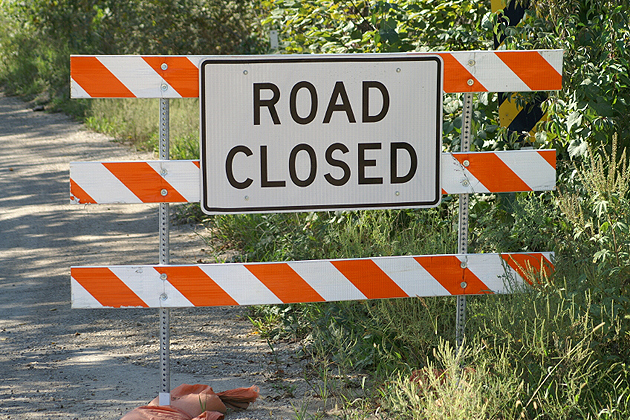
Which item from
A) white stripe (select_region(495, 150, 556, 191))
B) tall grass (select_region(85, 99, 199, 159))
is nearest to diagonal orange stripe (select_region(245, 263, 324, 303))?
white stripe (select_region(495, 150, 556, 191))

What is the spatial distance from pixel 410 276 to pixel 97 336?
7.11 feet

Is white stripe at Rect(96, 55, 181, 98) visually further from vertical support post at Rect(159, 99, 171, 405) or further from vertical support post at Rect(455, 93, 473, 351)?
vertical support post at Rect(455, 93, 473, 351)

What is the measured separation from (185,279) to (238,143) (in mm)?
683

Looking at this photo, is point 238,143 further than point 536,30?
No

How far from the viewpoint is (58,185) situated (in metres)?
8.23

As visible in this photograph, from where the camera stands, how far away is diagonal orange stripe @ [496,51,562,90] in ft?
10.3

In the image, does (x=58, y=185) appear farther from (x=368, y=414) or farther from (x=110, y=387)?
(x=368, y=414)

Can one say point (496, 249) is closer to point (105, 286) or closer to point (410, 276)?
point (410, 276)

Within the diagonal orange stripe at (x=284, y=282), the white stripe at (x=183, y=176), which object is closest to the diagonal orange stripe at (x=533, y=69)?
the diagonal orange stripe at (x=284, y=282)

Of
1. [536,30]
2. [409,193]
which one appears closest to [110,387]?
[409,193]

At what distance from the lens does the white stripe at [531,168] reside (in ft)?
10.4

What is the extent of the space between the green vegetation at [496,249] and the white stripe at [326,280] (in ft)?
0.59

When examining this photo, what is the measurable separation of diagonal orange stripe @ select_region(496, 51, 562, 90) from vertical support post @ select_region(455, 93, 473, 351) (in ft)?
0.80

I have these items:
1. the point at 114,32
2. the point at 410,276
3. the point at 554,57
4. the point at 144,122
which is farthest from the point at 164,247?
the point at 114,32
